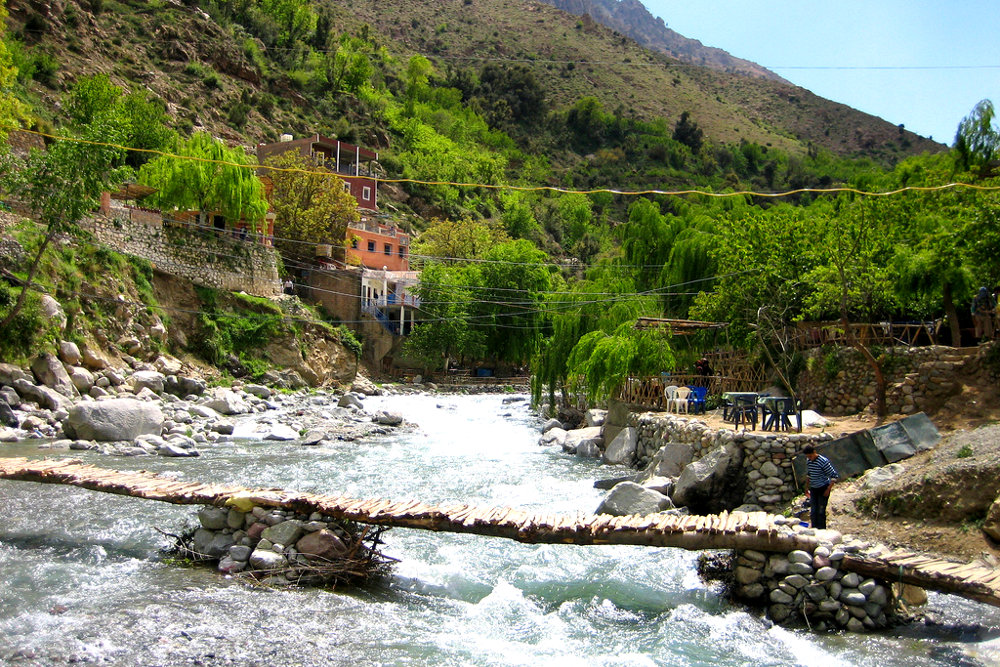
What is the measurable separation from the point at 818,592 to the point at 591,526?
250 cm

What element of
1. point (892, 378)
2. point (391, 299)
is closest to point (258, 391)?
point (391, 299)

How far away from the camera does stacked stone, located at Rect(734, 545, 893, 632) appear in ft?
25.2

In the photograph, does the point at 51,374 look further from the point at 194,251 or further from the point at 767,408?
the point at 767,408

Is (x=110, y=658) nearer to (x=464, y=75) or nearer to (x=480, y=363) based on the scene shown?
(x=480, y=363)

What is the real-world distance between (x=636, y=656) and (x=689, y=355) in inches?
656

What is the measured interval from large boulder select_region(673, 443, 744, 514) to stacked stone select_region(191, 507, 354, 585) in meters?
6.44

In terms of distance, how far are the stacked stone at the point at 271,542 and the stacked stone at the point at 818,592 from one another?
488 centimetres

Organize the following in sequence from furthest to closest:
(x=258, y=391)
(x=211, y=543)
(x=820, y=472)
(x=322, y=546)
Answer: (x=258, y=391)
(x=820, y=472)
(x=211, y=543)
(x=322, y=546)

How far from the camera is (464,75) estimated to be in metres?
122

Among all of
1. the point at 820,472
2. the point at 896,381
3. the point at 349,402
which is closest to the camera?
the point at 820,472

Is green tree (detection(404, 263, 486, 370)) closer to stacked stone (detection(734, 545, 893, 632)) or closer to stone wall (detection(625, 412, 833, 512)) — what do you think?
stone wall (detection(625, 412, 833, 512))

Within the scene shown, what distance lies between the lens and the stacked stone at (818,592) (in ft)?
25.2

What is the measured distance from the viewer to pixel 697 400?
63.5 feet

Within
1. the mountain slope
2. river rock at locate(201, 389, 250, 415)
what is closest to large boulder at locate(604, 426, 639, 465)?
river rock at locate(201, 389, 250, 415)
